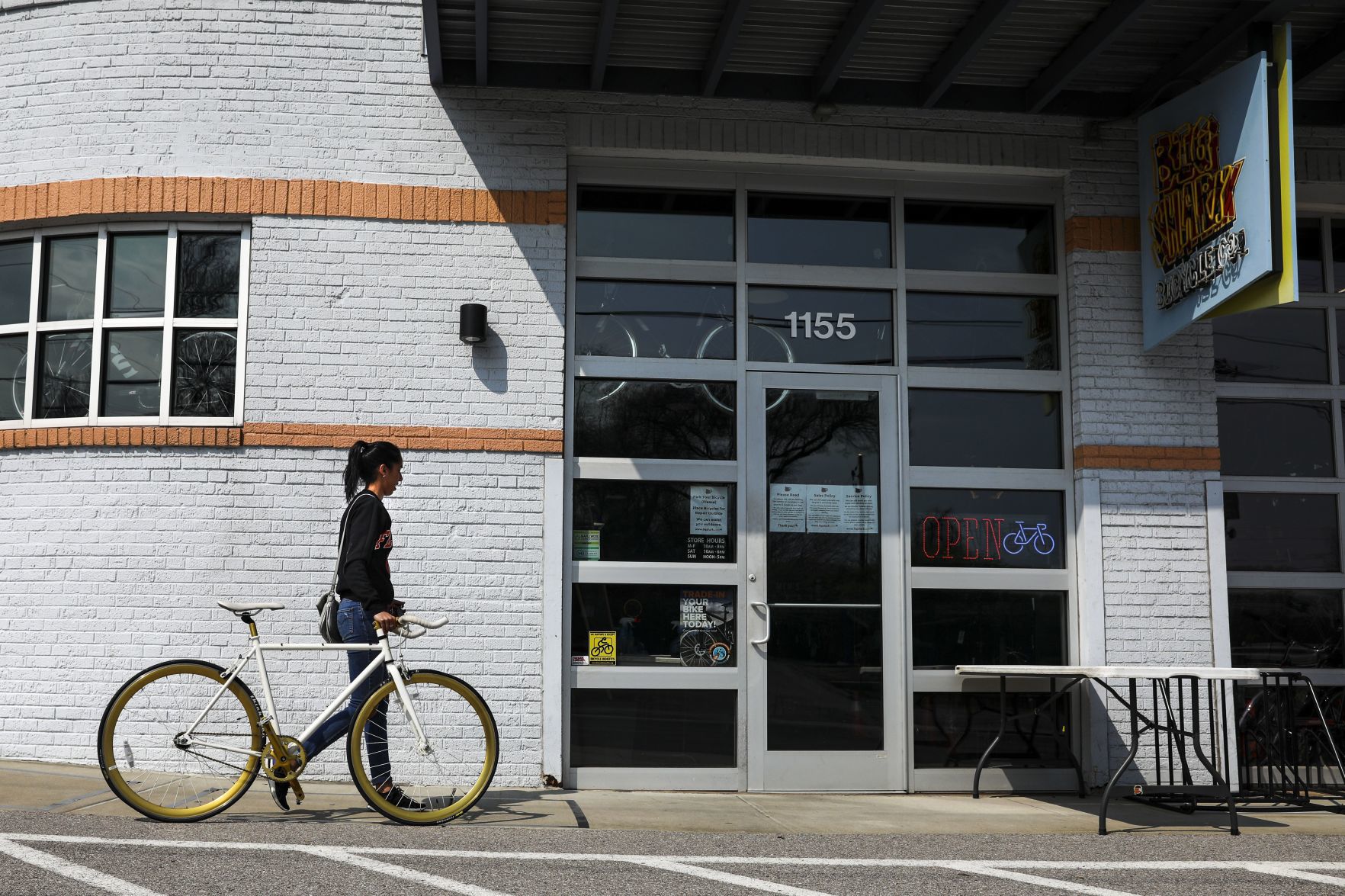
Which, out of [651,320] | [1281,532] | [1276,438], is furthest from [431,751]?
[1276,438]

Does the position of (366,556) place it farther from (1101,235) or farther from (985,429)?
(1101,235)

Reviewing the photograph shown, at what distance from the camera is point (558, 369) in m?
7.59

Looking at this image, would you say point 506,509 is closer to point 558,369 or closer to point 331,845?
point 558,369

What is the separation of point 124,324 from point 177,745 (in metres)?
3.08

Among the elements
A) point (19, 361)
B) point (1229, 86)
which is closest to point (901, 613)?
point (1229, 86)

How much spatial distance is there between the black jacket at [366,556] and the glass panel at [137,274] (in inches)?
99.5

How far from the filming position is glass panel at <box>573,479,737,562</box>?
300 inches

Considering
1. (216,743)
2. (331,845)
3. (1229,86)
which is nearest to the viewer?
(331,845)

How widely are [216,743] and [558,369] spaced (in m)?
2.97

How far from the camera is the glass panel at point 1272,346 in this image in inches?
332

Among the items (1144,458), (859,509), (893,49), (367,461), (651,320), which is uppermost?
(893,49)

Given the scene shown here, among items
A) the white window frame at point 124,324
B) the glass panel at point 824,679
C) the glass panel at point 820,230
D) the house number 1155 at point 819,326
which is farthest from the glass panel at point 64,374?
the glass panel at point 824,679

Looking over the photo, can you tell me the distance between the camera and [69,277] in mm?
7770

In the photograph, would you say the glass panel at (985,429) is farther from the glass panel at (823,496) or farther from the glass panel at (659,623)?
the glass panel at (659,623)
